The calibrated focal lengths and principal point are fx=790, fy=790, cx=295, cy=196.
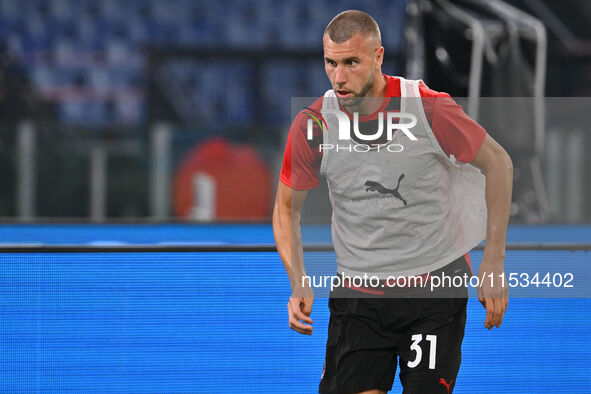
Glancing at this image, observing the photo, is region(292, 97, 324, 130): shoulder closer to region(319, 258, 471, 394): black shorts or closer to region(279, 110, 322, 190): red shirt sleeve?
region(279, 110, 322, 190): red shirt sleeve

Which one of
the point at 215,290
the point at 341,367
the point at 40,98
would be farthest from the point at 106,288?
the point at 40,98

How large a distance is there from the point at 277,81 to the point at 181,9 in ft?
6.50

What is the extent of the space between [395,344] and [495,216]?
1.27 feet

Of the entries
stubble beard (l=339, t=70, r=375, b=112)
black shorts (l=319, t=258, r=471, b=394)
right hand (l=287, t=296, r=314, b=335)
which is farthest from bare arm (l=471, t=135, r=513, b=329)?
right hand (l=287, t=296, r=314, b=335)

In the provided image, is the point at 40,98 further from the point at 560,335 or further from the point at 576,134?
the point at 560,335

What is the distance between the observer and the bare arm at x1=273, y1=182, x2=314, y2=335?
1924mm

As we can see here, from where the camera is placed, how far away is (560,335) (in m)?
2.46

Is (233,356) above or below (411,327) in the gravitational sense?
below

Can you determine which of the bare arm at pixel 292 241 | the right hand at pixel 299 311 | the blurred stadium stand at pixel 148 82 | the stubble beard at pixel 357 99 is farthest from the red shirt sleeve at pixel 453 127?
the blurred stadium stand at pixel 148 82

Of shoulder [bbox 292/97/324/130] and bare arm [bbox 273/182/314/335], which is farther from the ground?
shoulder [bbox 292/97/324/130]

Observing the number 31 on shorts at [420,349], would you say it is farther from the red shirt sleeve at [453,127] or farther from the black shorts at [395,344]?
the red shirt sleeve at [453,127]

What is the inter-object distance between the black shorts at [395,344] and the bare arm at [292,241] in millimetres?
105

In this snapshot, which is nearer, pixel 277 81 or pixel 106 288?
pixel 106 288

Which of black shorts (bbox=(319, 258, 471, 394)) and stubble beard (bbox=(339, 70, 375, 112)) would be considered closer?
stubble beard (bbox=(339, 70, 375, 112))
